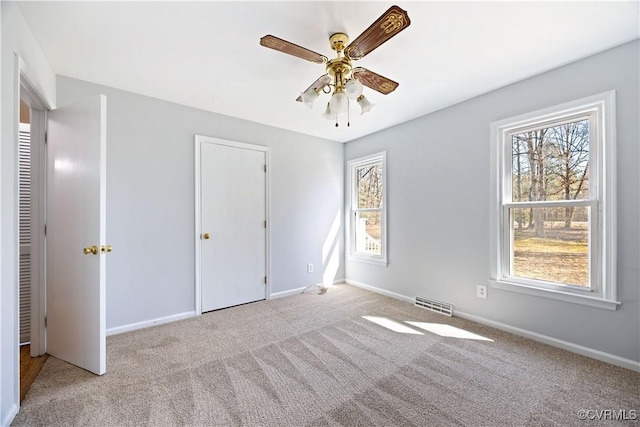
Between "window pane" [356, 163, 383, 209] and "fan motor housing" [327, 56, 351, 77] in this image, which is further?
"window pane" [356, 163, 383, 209]

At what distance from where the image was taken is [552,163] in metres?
2.43

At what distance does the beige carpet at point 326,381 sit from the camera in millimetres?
1570

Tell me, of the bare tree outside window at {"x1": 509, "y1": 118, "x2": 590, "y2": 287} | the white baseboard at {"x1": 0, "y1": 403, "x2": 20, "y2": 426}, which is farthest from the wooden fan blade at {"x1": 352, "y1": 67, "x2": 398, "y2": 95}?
the white baseboard at {"x1": 0, "y1": 403, "x2": 20, "y2": 426}

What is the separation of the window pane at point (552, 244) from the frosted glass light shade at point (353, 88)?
1.99 meters

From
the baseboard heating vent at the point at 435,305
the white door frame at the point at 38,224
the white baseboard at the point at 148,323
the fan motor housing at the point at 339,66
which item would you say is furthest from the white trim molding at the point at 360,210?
the white door frame at the point at 38,224

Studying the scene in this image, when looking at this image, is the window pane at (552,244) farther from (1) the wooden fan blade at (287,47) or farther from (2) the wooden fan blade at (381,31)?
(1) the wooden fan blade at (287,47)

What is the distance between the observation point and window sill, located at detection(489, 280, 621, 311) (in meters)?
2.07

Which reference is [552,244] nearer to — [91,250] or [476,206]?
[476,206]

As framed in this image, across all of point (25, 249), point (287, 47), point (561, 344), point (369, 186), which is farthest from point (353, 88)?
point (25, 249)

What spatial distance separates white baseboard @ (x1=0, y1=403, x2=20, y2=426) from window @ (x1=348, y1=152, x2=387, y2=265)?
354 cm

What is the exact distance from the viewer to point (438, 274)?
10.6ft

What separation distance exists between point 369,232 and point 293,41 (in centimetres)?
293

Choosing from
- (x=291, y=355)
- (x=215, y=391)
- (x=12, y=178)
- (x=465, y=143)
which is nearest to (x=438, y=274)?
(x=465, y=143)

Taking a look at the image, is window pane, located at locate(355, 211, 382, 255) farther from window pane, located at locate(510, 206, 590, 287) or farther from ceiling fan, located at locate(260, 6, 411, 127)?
ceiling fan, located at locate(260, 6, 411, 127)
